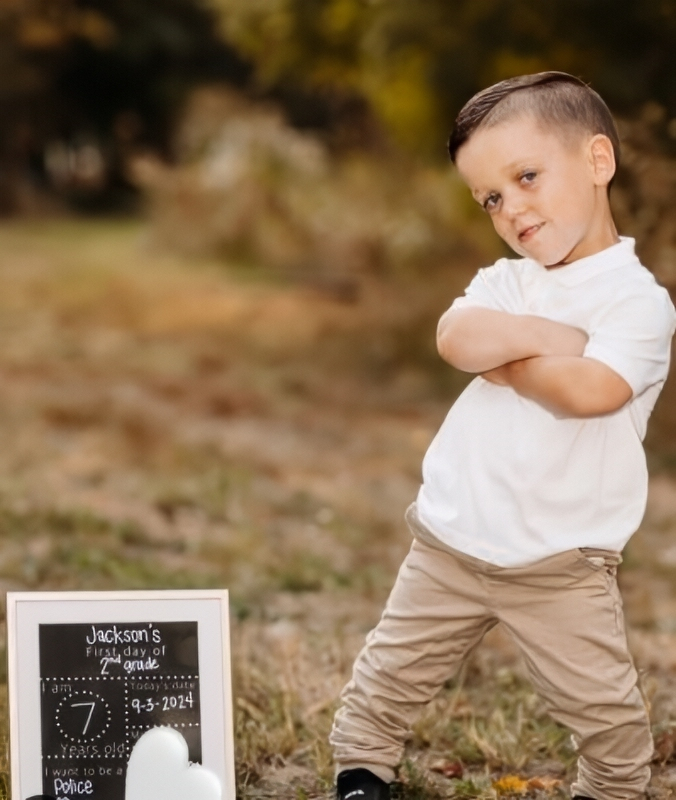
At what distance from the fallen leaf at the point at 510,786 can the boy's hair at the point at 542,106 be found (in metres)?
1.11

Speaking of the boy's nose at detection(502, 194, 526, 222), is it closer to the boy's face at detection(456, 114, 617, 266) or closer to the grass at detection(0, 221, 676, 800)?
the boy's face at detection(456, 114, 617, 266)

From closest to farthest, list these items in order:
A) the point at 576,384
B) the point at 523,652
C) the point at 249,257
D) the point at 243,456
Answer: the point at 576,384 → the point at 523,652 → the point at 243,456 → the point at 249,257

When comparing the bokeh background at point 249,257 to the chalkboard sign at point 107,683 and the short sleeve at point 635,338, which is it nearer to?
the chalkboard sign at point 107,683

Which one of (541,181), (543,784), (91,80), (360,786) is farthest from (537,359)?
(91,80)

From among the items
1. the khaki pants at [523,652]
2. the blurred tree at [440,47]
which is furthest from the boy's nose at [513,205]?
the blurred tree at [440,47]

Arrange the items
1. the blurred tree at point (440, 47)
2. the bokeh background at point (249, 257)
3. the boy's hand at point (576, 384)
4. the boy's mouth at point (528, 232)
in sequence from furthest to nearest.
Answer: the bokeh background at point (249, 257) < the blurred tree at point (440, 47) < the boy's mouth at point (528, 232) < the boy's hand at point (576, 384)

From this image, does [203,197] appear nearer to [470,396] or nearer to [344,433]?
[344,433]

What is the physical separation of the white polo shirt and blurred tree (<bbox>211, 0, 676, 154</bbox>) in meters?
2.09

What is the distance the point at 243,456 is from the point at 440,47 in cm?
173

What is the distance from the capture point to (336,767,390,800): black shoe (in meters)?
2.01

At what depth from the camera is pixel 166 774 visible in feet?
6.53

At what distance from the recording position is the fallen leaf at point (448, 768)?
7.52 ft

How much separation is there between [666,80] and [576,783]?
2723mm

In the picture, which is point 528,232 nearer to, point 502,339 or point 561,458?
point 502,339
